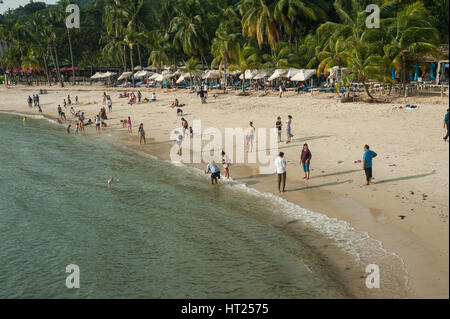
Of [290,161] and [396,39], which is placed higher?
[396,39]

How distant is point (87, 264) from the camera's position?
37.6 ft

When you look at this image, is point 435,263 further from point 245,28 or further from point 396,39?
point 245,28

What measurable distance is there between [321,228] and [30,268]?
8533mm

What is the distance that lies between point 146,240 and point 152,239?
0.62 feet

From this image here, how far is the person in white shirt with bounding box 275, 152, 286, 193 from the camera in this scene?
14.0 meters

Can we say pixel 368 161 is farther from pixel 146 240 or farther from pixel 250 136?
pixel 146 240

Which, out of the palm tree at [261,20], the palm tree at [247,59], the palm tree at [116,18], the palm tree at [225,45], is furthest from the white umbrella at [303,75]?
the palm tree at [116,18]

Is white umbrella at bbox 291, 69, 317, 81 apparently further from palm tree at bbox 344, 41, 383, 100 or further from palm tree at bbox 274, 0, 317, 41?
palm tree at bbox 344, 41, 383, 100

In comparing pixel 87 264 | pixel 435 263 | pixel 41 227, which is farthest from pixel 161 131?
pixel 435 263

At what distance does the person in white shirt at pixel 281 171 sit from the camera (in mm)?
13961

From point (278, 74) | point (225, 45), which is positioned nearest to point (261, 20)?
point (225, 45)

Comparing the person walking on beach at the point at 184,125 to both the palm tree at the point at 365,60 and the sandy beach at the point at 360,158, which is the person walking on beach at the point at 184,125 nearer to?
the sandy beach at the point at 360,158

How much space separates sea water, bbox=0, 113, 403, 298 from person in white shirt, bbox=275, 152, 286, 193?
67 cm

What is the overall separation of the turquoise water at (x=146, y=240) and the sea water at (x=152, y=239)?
34 millimetres
